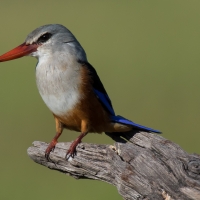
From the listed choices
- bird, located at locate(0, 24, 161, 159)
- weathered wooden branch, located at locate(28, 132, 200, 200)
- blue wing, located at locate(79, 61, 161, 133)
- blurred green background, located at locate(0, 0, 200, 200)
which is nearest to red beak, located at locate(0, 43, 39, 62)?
bird, located at locate(0, 24, 161, 159)

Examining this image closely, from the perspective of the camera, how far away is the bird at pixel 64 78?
670 cm

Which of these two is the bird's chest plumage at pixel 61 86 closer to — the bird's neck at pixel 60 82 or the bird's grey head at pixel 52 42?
the bird's neck at pixel 60 82

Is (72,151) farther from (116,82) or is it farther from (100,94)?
(116,82)

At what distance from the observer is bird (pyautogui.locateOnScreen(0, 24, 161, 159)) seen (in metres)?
6.70

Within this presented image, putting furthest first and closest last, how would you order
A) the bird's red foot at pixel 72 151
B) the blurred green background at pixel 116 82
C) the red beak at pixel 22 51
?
1. the blurred green background at pixel 116 82
2. the red beak at pixel 22 51
3. the bird's red foot at pixel 72 151

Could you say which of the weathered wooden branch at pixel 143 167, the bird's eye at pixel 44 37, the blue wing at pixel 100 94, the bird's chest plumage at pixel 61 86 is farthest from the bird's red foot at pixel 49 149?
the bird's eye at pixel 44 37

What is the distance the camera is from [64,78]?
22.0 ft

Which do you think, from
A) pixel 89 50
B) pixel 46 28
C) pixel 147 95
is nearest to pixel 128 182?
pixel 46 28

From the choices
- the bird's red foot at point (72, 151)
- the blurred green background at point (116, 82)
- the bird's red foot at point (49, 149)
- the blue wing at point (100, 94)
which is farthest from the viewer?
the blurred green background at point (116, 82)

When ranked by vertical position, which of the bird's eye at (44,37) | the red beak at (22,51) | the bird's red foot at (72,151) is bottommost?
the bird's red foot at (72,151)

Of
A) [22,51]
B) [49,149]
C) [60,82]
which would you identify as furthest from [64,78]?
[49,149]

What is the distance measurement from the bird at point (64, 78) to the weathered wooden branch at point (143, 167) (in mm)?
447

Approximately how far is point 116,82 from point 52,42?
9451mm

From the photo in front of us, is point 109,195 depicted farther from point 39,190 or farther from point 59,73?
point 59,73
